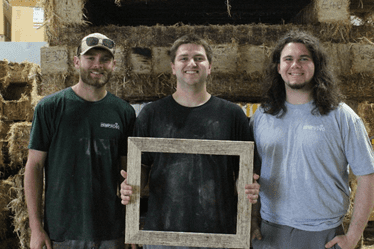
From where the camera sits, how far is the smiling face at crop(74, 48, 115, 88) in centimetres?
229

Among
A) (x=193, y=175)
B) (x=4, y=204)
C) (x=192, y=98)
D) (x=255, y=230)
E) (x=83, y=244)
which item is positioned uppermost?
(x=192, y=98)

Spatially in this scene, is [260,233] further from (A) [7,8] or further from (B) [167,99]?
(A) [7,8]

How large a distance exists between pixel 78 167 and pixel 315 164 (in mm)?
1754

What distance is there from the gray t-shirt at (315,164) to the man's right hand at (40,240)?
1717 millimetres

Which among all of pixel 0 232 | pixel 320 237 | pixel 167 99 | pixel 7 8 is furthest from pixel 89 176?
pixel 7 8

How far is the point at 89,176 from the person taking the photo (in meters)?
2.19

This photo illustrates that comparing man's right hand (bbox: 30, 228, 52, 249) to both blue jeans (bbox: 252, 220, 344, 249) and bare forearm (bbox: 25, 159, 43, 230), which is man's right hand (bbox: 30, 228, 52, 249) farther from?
blue jeans (bbox: 252, 220, 344, 249)

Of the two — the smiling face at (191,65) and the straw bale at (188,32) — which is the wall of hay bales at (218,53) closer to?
the straw bale at (188,32)

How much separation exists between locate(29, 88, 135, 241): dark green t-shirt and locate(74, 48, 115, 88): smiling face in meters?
0.17

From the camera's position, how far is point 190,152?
2.01 m

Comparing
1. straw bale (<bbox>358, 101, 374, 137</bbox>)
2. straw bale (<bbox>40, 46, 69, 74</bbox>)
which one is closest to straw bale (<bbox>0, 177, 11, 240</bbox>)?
straw bale (<bbox>40, 46, 69, 74</bbox>)

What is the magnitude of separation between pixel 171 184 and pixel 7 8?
21.0ft

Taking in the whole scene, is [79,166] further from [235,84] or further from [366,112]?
[366,112]

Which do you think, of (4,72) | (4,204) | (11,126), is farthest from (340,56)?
(4,72)
